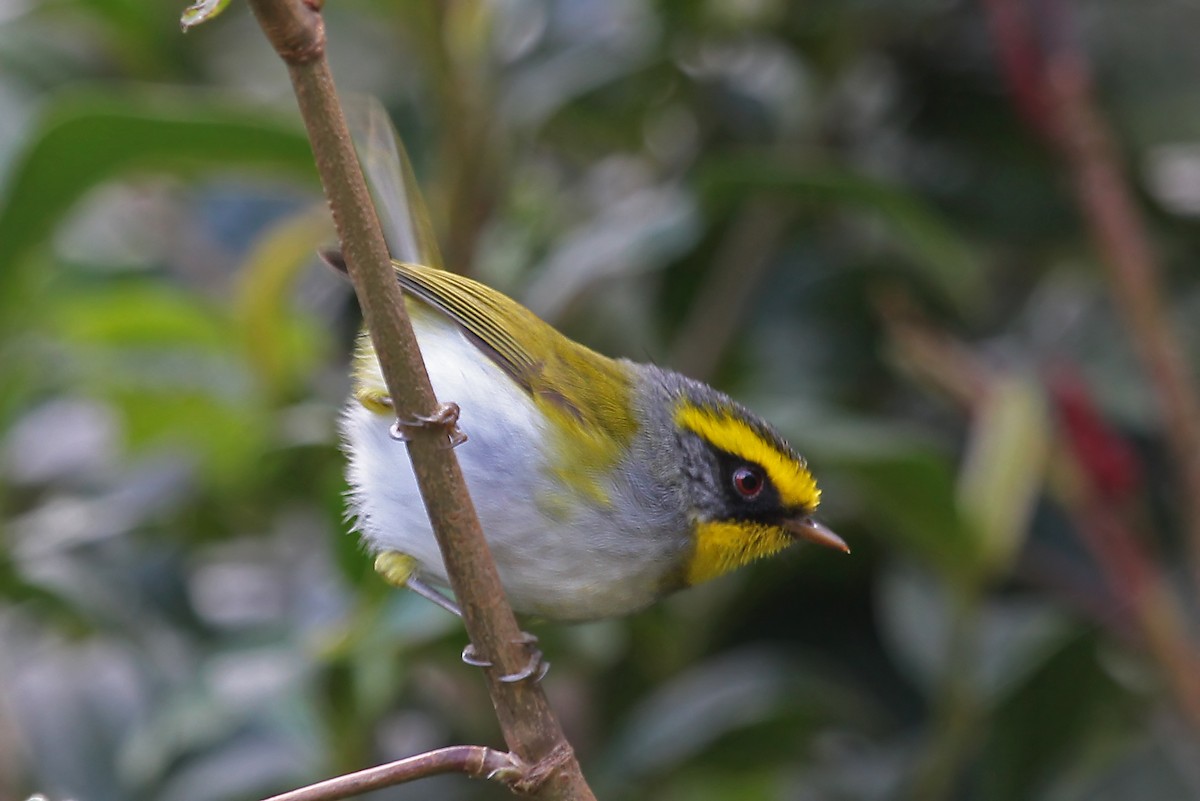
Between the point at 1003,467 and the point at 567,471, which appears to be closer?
the point at 567,471

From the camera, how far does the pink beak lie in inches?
78.5

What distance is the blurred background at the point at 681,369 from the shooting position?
2523 millimetres

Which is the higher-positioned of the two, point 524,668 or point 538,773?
point 524,668

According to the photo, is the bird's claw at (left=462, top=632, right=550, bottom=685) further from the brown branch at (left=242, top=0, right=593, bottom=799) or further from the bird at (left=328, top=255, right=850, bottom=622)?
the bird at (left=328, top=255, right=850, bottom=622)

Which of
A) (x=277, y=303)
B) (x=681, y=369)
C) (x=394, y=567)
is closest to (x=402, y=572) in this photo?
(x=394, y=567)

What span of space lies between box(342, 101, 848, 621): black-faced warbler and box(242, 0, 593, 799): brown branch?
313mm

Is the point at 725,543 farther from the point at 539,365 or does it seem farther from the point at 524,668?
the point at 524,668

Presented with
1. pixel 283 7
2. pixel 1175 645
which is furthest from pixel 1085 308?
pixel 283 7

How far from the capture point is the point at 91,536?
2754mm

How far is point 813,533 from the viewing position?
6.63ft

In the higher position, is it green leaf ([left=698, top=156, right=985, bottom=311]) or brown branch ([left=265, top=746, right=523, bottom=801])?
green leaf ([left=698, top=156, right=985, bottom=311])

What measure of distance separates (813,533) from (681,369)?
1086 millimetres

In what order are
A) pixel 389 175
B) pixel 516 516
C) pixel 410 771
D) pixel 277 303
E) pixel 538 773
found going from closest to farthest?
pixel 410 771, pixel 538 773, pixel 516 516, pixel 389 175, pixel 277 303

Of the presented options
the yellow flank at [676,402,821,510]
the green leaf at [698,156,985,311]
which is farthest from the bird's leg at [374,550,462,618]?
the green leaf at [698,156,985,311]
